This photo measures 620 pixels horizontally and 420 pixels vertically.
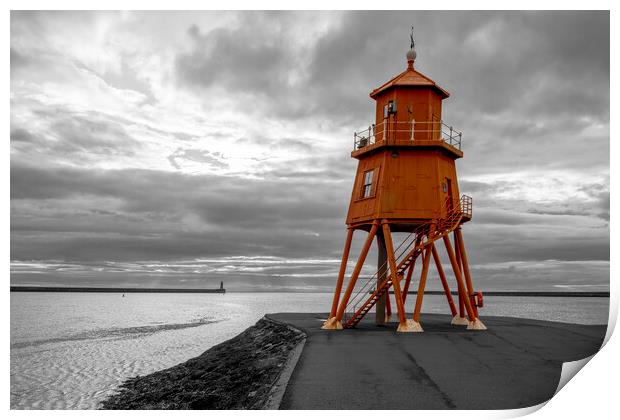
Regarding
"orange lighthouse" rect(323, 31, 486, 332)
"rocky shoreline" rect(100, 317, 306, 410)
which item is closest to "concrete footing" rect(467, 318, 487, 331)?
"orange lighthouse" rect(323, 31, 486, 332)

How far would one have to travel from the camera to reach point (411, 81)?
2638 centimetres

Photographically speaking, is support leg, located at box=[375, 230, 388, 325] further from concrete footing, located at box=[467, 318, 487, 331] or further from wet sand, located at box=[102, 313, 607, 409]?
concrete footing, located at box=[467, 318, 487, 331]

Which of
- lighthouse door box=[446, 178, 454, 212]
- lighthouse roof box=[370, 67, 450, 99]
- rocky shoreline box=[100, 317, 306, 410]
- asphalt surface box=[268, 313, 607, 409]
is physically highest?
lighthouse roof box=[370, 67, 450, 99]

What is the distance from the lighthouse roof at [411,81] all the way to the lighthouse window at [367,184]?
4052mm

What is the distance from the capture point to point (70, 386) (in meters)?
29.5

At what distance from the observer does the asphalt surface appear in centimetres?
1304

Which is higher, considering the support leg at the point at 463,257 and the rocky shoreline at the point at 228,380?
the support leg at the point at 463,257

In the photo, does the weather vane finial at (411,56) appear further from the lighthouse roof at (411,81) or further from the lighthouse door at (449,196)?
the lighthouse door at (449,196)

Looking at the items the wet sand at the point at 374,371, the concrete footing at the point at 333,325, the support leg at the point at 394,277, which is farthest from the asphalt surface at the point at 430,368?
the concrete footing at the point at 333,325

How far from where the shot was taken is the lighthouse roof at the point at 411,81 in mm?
26219

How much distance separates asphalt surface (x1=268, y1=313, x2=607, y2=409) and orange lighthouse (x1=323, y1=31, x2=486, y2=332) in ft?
7.08
